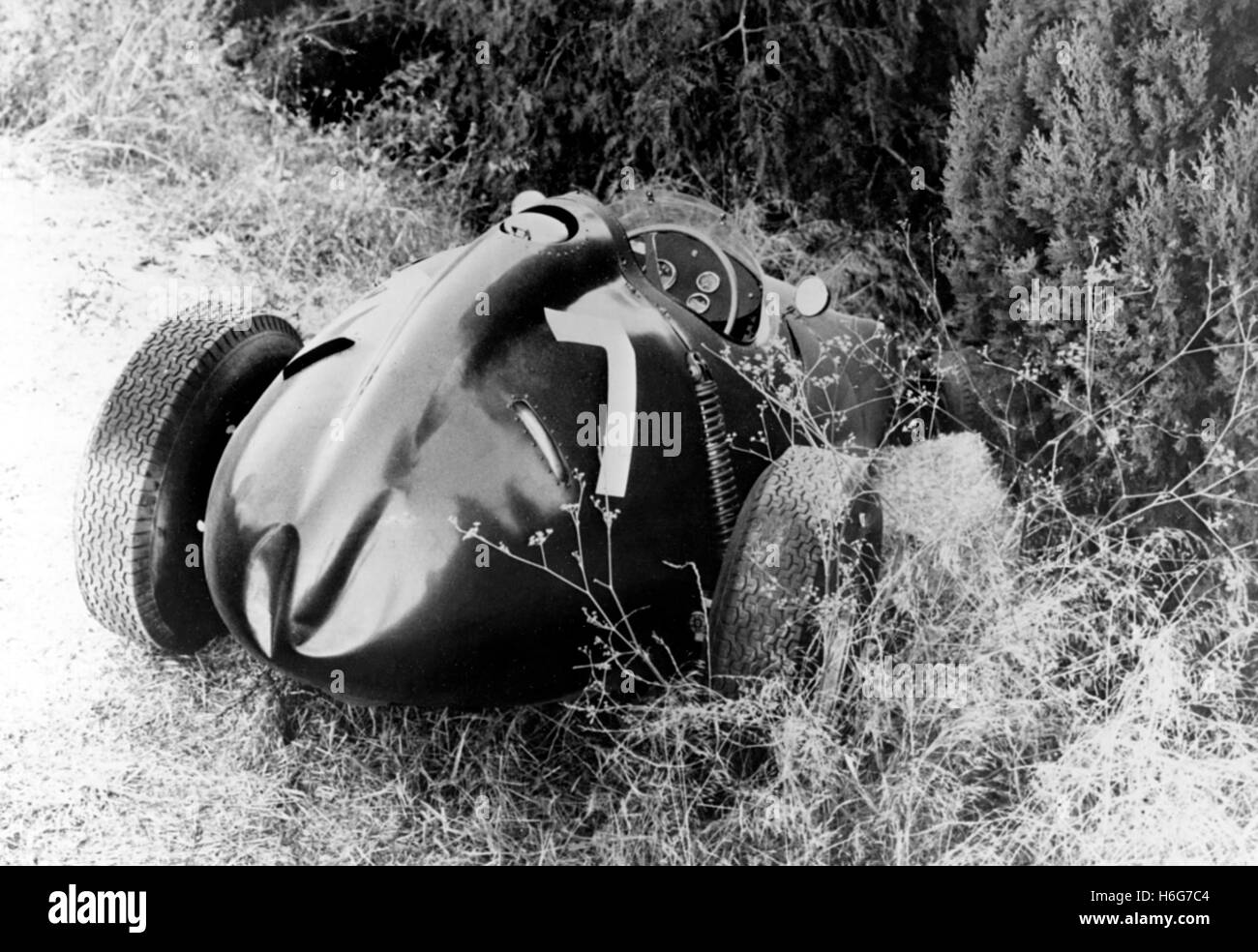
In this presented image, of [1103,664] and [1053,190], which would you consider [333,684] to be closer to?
[1103,664]

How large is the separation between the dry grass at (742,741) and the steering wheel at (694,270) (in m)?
0.74

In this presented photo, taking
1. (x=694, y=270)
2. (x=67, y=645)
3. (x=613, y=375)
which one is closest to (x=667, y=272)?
(x=694, y=270)

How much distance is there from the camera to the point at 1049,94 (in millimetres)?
4051

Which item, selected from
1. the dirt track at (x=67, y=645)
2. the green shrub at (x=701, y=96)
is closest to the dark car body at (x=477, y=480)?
the dirt track at (x=67, y=645)

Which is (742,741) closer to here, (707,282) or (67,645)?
(707,282)

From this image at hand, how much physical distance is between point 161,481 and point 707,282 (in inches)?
67.6

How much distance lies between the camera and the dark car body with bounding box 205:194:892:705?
9.58 ft

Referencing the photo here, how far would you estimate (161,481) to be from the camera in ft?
11.5

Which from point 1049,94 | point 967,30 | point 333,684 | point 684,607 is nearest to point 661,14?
point 967,30

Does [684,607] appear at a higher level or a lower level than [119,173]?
lower

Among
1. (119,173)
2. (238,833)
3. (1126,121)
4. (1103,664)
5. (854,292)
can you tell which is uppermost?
(1126,121)

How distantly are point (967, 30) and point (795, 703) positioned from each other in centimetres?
383

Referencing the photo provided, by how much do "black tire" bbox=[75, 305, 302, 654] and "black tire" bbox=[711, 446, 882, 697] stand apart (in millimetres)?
1440

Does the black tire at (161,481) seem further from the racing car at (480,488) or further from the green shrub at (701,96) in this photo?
the green shrub at (701,96)
